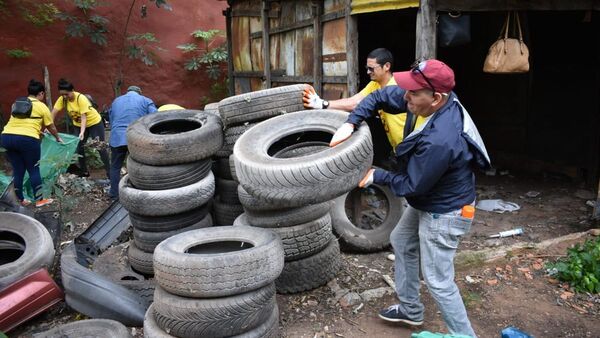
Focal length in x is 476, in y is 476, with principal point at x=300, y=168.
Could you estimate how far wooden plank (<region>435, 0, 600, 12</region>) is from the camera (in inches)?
193

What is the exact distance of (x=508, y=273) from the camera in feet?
14.7

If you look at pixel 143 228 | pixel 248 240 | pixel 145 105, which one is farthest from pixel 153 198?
pixel 145 105

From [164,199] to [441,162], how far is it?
2.67 metres

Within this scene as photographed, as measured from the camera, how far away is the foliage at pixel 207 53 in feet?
41.3

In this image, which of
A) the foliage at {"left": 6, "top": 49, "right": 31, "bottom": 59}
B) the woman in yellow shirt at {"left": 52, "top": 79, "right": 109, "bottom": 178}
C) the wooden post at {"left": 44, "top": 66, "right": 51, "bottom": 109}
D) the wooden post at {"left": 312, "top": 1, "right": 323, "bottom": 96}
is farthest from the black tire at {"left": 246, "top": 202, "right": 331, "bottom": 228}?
the foliage at {"left": 6, "top": 49, "right": 31, "bottom": 59}

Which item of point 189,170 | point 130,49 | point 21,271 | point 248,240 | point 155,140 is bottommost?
point 21,271

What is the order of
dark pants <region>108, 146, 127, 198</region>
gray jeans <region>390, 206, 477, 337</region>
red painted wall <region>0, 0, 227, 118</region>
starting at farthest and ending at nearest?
red painted wall <region>0, 0, 227, 118</region> → dark pants <region>108, 146, 127, 198</region> → gray jeans <region>390, 206, 477, 337</region>

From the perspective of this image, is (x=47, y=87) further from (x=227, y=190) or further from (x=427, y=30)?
(x=427, y=30)

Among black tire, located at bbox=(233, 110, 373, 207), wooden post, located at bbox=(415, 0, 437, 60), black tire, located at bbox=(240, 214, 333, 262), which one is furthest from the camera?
wooden post, located at bbox=(415, 0, 437, 60)

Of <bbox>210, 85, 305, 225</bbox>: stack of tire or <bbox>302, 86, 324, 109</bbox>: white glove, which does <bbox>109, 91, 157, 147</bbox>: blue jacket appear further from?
<bbox>302, 86, 324, 109</bbox>: white glove

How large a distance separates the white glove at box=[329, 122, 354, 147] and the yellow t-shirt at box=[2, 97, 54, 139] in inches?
214

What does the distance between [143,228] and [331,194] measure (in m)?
2.17

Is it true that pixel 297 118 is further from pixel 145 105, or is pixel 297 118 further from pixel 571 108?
pixel 571 108

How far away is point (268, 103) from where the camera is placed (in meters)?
4.50
